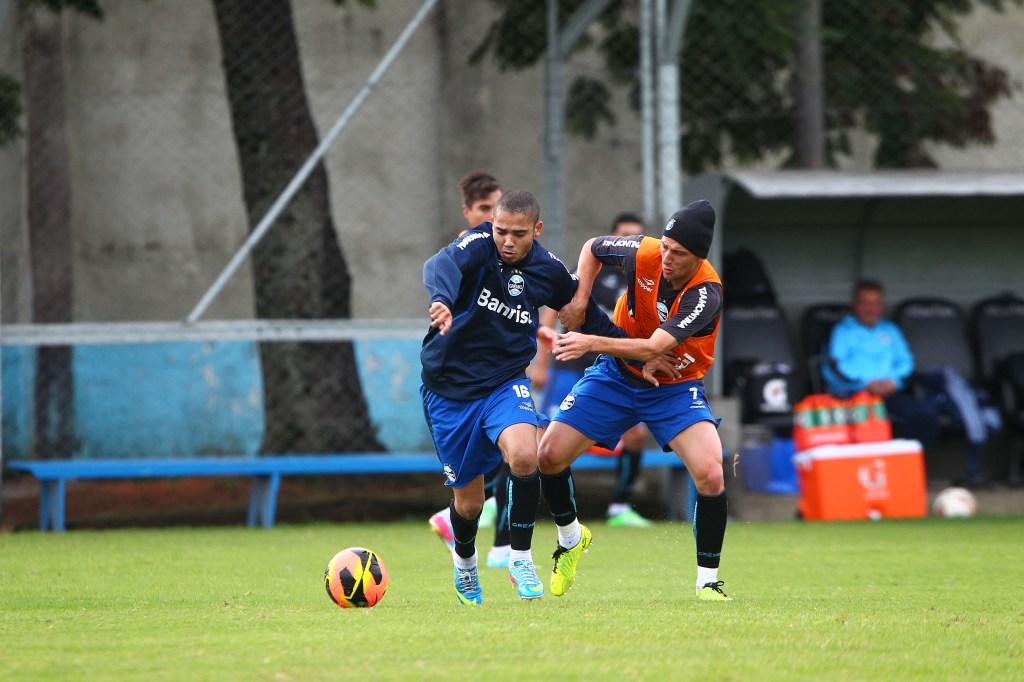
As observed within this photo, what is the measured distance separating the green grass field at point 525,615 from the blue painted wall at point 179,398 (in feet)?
6.91

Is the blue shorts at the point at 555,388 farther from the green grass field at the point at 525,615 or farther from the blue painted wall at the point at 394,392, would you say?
the green grass field at the point at 525,615

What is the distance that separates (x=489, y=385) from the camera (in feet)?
25.0

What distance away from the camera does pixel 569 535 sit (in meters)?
7.77

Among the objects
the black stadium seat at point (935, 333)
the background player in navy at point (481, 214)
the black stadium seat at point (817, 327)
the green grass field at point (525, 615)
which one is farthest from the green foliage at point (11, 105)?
the black stadium seat at point (935, 333)

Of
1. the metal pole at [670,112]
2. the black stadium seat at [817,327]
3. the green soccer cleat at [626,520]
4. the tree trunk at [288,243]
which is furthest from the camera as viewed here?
the black stadium seat at [817,327]

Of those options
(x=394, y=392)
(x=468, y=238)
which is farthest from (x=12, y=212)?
(x=468, y=238)

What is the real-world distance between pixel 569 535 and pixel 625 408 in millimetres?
703

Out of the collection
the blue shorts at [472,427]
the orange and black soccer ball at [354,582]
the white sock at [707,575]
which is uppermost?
the blue shorts at [472,427]

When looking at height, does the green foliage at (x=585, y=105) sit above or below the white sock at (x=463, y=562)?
above

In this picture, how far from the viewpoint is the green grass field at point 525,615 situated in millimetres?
5355

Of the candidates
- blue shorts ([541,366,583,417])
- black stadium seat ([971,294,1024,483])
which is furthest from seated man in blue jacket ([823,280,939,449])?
blue shorts ([541,366,583,417])

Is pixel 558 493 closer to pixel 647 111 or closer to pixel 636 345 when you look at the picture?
pixel 636 345

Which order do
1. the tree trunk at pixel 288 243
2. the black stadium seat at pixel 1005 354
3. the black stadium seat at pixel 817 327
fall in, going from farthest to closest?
the black stadium seat at pixel 817 327, the black stadium seat at pixel 1005 354, the tree trunk at pixel 288 243

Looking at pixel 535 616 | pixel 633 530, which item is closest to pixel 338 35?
pixel 633 530
